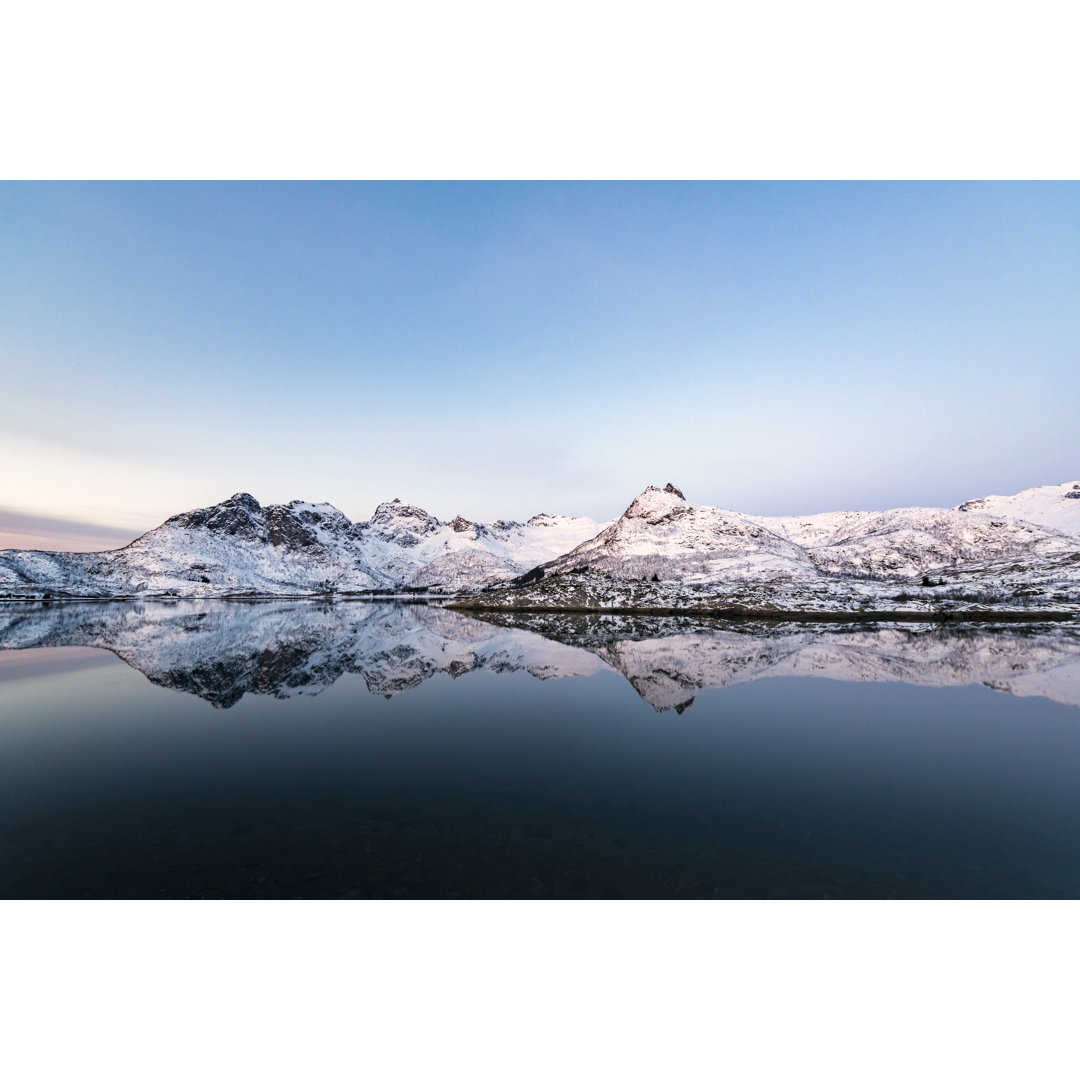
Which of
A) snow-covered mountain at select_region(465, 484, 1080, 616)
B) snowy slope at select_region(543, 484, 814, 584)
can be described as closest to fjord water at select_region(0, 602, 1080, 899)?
snow-covered mountain at select_region(465, 484, 1080, 616)

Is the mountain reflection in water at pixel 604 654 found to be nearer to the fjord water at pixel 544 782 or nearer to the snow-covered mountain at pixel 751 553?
the fjord water at pixel 544 782

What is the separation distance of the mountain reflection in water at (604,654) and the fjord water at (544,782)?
83cm

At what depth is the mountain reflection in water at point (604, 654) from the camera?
1705 inches

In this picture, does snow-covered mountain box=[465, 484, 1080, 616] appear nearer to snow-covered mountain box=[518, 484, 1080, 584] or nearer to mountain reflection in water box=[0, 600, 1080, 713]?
snow-covered mountain box=[518, 484, 1080, 584]

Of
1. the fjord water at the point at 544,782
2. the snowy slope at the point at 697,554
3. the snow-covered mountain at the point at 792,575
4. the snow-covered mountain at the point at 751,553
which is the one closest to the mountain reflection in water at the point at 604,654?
the fjord water at the point at 544,782

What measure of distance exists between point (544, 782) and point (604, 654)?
39.0m

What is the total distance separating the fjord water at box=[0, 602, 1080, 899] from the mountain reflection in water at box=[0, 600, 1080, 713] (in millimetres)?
830

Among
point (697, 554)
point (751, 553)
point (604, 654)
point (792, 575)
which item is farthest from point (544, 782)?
point (751, 553)

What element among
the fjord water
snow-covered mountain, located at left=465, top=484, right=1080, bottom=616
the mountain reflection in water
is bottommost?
the fjord water

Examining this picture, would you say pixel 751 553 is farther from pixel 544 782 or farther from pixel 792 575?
pixel 544 782

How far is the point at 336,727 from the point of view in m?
30.4

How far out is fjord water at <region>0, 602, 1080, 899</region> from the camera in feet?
47.4

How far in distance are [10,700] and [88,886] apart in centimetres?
3373

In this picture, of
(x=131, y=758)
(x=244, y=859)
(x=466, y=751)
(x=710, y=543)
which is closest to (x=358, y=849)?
(x=244, y=859)
